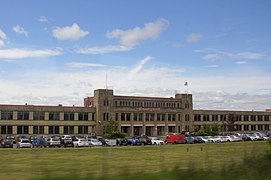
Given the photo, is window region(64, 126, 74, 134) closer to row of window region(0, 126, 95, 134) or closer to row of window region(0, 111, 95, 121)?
row of window region(0, 126, 95, 134)

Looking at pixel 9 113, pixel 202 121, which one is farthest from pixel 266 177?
pixel 202 121

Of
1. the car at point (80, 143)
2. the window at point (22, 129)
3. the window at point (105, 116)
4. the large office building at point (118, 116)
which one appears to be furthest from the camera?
the window at point (105, 116)

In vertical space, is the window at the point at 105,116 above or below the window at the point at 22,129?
above

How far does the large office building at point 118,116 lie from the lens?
9681 cm

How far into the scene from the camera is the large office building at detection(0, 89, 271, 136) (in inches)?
3812

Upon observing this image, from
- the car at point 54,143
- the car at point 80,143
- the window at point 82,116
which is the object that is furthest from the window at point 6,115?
the car at point 54,143

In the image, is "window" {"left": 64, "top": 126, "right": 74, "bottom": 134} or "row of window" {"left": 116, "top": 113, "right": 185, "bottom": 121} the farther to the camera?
"row of window" {"left": 116, "top": 113, "right": 185, "bottom": 121}

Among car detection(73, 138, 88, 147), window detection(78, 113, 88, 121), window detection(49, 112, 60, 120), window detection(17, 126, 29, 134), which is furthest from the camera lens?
window detection(78, 113, 88, 121)

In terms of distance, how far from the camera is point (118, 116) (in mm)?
108250

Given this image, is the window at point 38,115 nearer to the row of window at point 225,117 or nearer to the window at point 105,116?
the window at point 105,116

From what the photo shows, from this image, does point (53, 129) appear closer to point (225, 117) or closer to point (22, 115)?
point (22, 115)

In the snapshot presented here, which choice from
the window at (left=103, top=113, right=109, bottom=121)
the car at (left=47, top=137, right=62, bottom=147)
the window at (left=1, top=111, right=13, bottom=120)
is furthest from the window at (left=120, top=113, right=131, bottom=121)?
the car at (left=47, top=137, right=62, bottom=147)

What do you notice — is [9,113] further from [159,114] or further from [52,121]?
[159,114]

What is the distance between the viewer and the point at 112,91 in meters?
108
